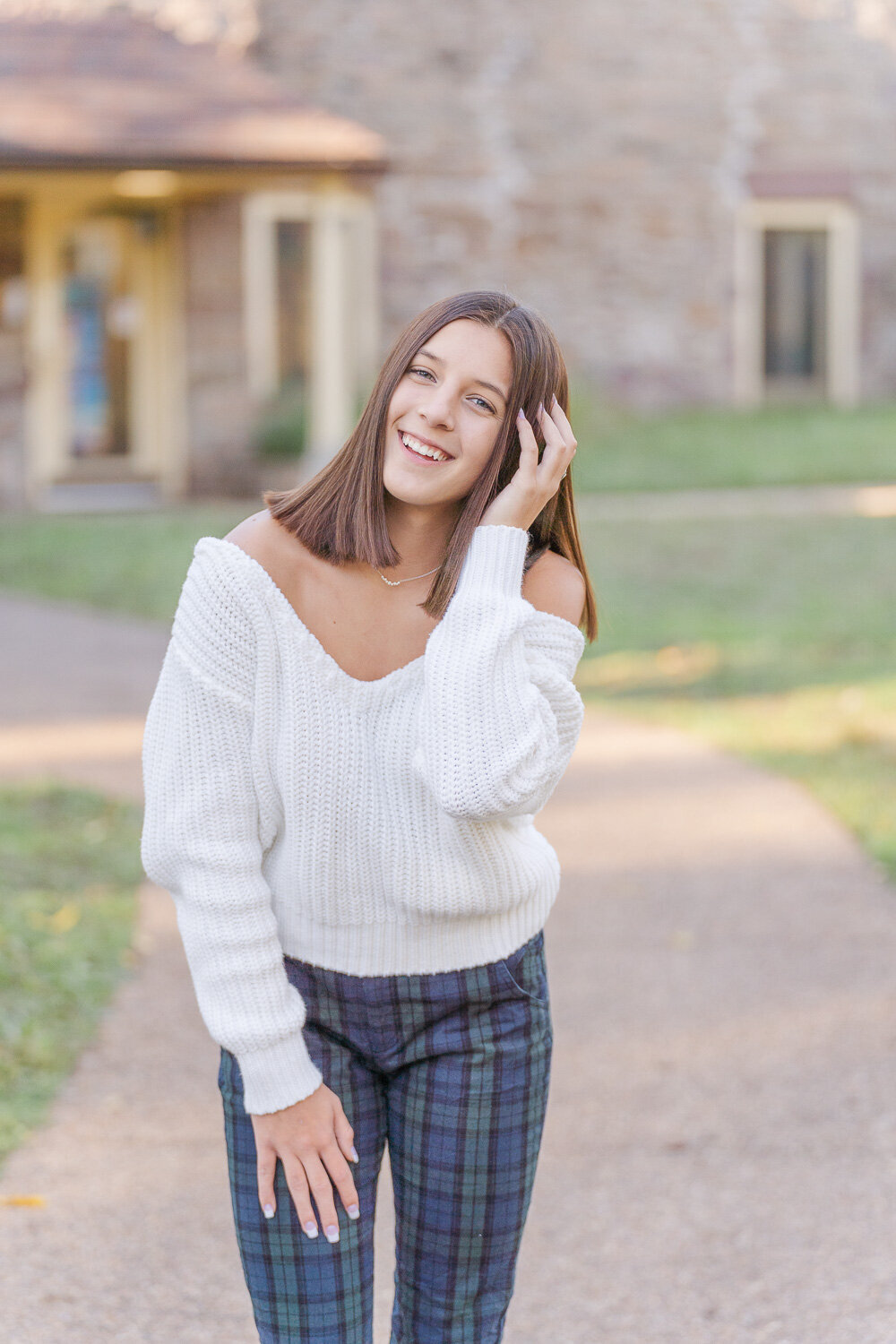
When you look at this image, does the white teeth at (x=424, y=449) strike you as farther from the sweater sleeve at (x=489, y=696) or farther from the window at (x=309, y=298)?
the window at (x=309, y=298)

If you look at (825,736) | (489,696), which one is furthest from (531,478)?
(825,736)

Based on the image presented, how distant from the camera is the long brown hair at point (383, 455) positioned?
2098mm

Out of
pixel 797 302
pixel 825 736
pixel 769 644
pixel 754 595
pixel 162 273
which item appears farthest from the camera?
pixel 797 302

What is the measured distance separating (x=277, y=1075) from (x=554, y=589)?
710mm

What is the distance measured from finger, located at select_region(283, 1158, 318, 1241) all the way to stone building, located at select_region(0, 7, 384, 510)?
40.0 ft

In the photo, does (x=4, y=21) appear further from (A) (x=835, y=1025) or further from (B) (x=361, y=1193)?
(B) (x=361, y=1193)

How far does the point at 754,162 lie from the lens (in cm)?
1834

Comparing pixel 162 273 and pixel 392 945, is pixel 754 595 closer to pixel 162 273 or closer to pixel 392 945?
pixel 162 273

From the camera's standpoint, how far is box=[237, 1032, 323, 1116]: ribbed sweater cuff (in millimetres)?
2016

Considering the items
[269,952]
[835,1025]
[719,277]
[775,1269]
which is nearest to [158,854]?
[269,952]

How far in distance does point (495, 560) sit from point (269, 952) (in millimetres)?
554

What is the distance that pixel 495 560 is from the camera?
2.09 meters

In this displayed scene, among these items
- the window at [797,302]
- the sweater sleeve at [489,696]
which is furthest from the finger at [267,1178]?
the window at [797,302]

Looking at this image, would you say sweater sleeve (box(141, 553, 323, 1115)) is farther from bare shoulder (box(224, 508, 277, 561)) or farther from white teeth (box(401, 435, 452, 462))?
white teeth (box(401, 435, 452, 462))
